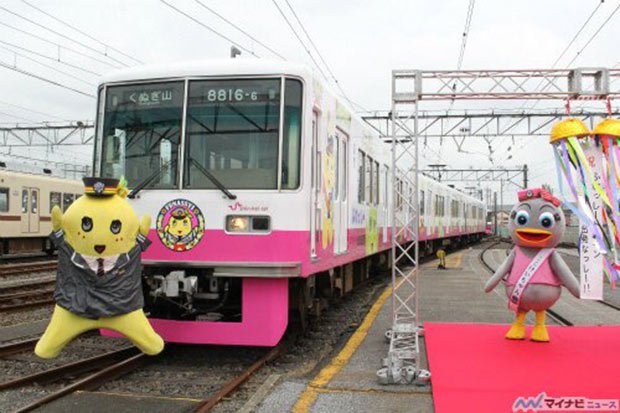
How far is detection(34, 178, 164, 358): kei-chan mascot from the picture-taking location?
5.18m

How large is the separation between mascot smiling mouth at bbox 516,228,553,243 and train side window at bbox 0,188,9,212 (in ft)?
→ 58.3

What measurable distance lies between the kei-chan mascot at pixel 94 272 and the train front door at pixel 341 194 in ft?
9.96

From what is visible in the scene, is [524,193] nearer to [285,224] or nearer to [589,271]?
[589,271]

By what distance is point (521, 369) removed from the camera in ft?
18.7

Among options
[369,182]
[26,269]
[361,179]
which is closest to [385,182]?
[369,182]

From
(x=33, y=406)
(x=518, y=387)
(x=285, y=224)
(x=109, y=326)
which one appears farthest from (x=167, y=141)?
(x=518, y=387)

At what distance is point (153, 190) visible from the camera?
20.6 feet

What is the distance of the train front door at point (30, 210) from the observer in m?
21.2

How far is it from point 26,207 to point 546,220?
1871 centimetres

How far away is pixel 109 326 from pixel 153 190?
59.4 inches


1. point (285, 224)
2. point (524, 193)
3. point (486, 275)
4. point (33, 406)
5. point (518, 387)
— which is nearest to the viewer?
point (33, 406)

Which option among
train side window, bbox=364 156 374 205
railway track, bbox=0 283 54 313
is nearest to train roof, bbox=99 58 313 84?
train side window, bbox=364 156 374 205

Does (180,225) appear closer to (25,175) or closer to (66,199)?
(25,175)

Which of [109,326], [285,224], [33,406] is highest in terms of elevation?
[285,224]
